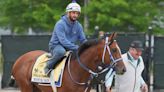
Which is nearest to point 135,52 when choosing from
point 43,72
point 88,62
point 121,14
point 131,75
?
point 131,75

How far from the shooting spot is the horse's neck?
961 centimetres

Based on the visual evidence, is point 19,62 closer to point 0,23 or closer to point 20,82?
point 20,82

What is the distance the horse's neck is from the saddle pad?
255 mm

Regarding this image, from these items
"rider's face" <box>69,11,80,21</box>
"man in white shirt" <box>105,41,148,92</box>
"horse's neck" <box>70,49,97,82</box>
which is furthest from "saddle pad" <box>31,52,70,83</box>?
"man in white shirt" <box>105,41,148,92</box>

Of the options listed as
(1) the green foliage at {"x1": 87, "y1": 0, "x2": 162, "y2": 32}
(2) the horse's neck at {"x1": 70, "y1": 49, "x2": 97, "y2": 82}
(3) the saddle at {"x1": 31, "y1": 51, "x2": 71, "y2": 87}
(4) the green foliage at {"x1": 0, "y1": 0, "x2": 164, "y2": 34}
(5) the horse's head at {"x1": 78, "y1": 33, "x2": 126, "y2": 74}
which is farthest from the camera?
(4) the green foliage at {"x1": 0, "y1": 0, "x2": 164, "y2": 34}

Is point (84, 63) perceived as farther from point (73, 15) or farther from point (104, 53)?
point (73, 15)

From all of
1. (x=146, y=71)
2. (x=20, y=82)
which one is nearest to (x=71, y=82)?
(x=20, y=82)

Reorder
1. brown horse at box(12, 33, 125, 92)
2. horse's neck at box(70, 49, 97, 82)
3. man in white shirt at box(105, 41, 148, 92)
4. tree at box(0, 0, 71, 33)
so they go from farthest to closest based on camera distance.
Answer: tree at box(0, 0, 71, 33) → man in white shirt at box(105, 41, 148, 92) → horse's neck at box(70, 49, 97, 82) → brown horse at box(12, 33, 125, 92)

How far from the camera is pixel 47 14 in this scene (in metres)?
28.2

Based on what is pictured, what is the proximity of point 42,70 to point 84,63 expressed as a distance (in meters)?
1.15

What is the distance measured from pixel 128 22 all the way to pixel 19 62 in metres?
17.3

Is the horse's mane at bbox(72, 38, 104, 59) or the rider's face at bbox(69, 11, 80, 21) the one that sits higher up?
the rider's face at bbox(69, 11, 80, 21)

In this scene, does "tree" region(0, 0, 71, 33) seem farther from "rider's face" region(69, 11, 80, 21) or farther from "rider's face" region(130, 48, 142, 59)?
"rider's face" region(130, 48, 142, 59)

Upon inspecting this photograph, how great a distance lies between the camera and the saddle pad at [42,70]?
10047mm
